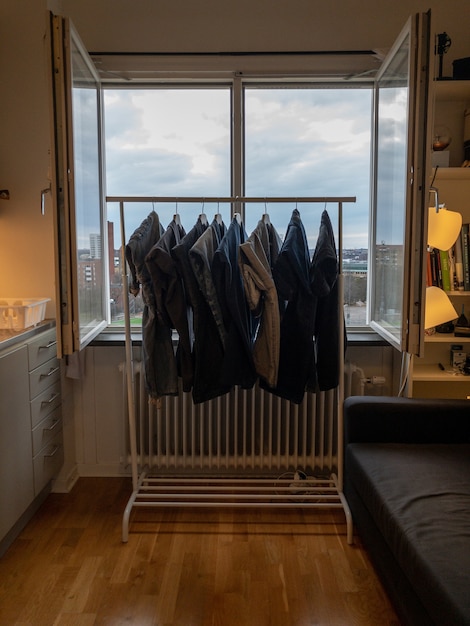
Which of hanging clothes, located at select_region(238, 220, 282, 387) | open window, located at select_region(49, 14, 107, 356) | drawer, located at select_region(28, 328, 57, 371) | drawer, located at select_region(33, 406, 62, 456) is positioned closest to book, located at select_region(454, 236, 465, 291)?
hanging clothes, located at select_region(238, 220, 282, 387)

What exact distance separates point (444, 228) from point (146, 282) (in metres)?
1.43

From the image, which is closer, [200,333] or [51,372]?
Result: [200,333]

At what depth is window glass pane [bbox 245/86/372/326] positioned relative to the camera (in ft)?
9.13

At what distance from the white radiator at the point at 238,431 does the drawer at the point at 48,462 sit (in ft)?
1.25

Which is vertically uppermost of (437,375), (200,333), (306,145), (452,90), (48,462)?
(452,90)

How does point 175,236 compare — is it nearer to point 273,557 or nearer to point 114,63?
point 114,63

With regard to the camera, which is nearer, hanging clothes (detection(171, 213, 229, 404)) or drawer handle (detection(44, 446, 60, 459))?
hanging clothes (detection(171, 213, 229, 404))

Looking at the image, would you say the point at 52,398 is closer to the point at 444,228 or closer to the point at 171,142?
the point at 171,142

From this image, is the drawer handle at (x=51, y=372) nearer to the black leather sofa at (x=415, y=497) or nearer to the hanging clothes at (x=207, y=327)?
the hanging clothes at (x=207, y=327)

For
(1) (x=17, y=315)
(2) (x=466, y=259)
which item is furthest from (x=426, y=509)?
(1) (x=17, y=315)

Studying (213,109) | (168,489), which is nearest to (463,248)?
(213,109)

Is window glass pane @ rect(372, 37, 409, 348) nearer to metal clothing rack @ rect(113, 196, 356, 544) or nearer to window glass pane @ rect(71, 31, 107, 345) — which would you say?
metal clothing rack @ rect(113, 196, 356, 544)

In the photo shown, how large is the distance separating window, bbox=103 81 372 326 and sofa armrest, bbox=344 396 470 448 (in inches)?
43.3

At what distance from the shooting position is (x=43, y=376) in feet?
7.93
